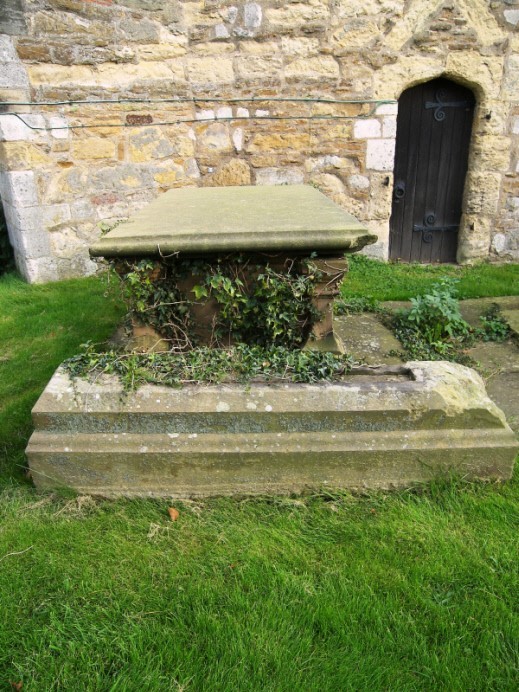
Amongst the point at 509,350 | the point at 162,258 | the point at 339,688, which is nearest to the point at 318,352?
the point at 162,258

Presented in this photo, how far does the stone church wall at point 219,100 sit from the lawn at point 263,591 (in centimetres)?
330

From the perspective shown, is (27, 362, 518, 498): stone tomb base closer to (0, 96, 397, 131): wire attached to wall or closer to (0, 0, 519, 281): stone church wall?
(0, 0, 519, 281): stone church wall

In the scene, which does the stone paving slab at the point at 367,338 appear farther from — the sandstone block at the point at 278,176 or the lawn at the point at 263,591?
the sandstone block at the point at 278,176

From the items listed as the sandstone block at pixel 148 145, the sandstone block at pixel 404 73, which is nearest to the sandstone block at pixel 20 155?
the sandstone block at pixel 148 145

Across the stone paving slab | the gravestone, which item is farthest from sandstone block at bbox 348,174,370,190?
the gravestone

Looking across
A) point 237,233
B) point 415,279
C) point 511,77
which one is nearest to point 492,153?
point 511,77

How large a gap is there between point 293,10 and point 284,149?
4.18 feet

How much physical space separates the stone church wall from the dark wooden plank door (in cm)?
20

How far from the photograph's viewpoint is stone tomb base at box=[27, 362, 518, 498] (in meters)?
2.21

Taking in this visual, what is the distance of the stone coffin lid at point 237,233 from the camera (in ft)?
7.71

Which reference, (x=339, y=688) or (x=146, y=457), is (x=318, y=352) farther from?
(x=339, y=688)

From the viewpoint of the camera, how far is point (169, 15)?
486cm

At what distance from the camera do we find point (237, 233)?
7.85 ft

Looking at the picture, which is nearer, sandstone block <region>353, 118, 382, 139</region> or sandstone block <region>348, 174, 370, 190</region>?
sandstone block <region>353, 118, 382, 139</region>
